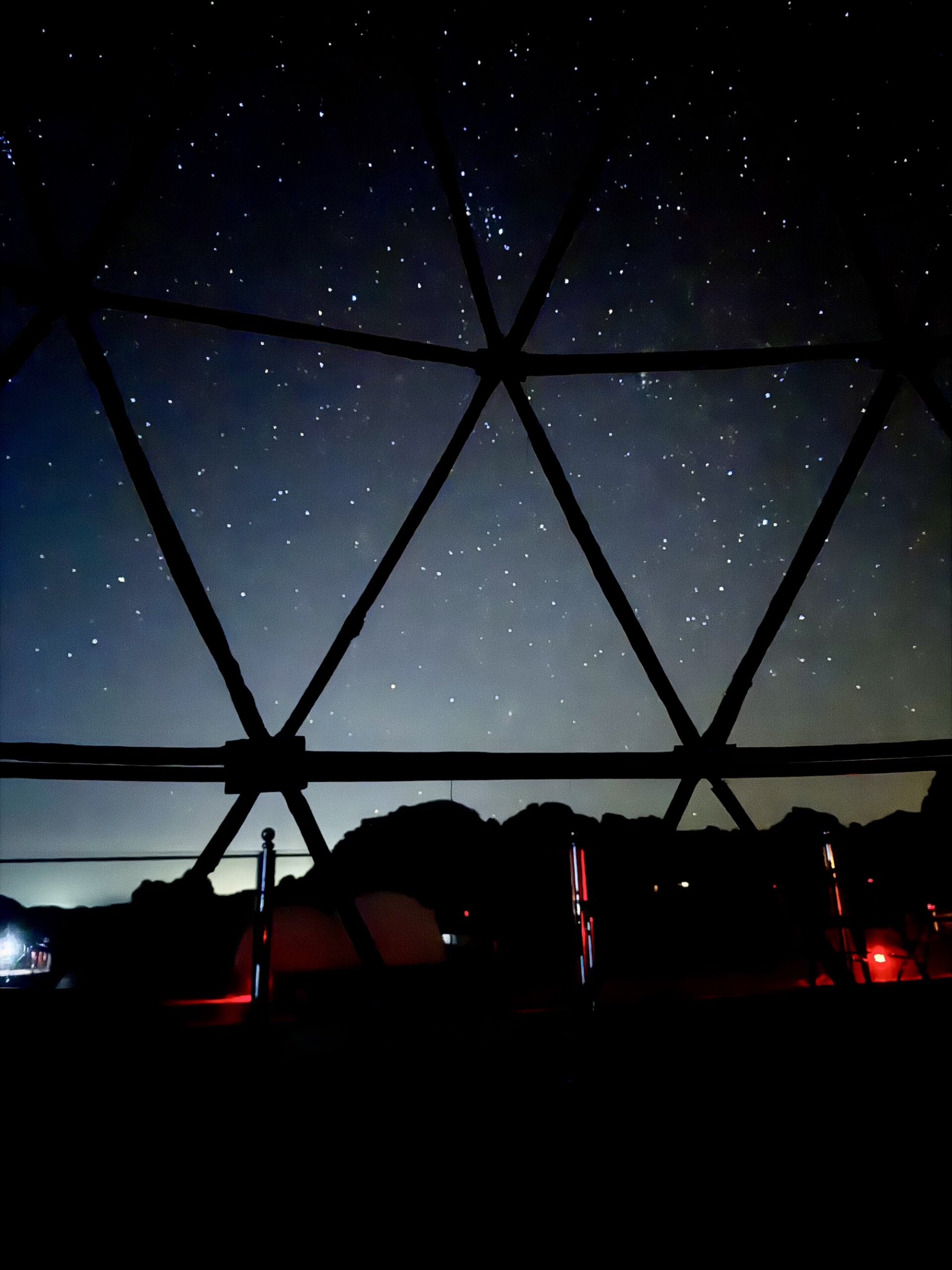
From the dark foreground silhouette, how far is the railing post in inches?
10.1

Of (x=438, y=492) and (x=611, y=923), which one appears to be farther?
(x=438, y=492)

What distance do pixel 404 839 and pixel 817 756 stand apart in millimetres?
29924

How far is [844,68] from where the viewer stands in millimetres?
4141

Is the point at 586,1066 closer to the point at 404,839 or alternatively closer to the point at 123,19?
the point at 123,19

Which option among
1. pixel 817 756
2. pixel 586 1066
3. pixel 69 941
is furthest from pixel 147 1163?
pixel 69 941

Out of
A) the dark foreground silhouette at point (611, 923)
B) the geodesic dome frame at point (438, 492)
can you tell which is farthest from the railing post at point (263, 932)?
the geodesic dome frame at point (438, 492)

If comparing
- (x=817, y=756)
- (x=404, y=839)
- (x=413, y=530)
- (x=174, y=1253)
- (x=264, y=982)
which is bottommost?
(x=174, y=1253)

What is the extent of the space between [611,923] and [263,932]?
1786 millimetres

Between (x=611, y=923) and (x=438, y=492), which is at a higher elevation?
(x=438, y=492)

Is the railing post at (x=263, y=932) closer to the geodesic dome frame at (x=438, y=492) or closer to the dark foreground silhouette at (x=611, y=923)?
the dark foreground silhouette at (x=611, y=923)

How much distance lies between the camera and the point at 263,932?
3.37m

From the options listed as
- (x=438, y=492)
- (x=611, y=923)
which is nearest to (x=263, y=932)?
(x=611, y=923)

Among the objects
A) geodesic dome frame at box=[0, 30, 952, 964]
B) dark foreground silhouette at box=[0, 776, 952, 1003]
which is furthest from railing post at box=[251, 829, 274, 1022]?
geodesic dome frame at box=[0, 30, 952, 964]

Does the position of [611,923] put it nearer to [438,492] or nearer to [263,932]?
[263,932]
